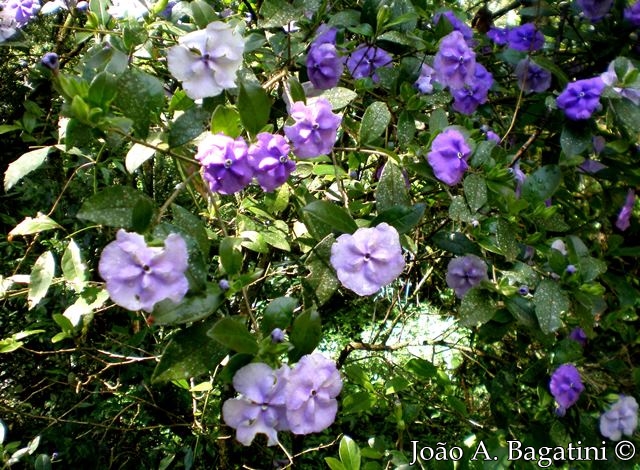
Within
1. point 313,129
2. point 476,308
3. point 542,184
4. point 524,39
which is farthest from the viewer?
point 524,39

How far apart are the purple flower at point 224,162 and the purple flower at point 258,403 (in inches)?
10.4

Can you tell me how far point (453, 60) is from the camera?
1.24 m

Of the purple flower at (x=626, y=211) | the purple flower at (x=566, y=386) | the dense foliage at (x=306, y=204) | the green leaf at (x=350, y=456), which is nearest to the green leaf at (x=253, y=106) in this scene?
the dense foliage at (x=306, y=204)

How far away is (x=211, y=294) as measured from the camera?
0.79 m

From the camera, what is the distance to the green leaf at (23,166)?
1.11 metres

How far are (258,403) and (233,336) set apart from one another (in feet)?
0.32

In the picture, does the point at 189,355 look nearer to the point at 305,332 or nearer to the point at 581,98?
the point at 305,332

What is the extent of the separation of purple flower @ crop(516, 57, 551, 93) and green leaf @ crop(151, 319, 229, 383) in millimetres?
1045

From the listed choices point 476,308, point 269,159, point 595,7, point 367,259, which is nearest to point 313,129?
point 269,159

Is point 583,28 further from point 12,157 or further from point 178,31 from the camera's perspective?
point 12,157

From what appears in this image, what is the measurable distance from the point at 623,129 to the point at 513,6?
0.72 meters

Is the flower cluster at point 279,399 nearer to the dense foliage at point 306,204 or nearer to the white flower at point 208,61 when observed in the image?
the dense foliage at point 306,204

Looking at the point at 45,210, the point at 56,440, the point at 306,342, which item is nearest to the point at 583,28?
the point at 306,342

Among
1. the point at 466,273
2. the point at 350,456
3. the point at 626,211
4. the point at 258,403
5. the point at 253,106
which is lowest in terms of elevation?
the point at 350,456
